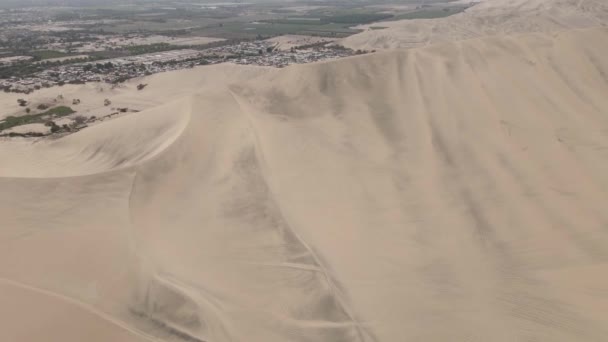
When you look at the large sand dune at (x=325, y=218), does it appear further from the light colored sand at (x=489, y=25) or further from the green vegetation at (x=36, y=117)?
the light colored sand at (x=489, y=25)

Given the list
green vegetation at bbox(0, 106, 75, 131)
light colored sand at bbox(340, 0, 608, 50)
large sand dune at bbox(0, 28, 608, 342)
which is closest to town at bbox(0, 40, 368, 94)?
light colored sand at bbox(340, 0, 608, 50)

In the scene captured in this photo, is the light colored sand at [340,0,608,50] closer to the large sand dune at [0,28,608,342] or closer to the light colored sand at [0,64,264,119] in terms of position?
the light colored sand at [0,64,264,119]

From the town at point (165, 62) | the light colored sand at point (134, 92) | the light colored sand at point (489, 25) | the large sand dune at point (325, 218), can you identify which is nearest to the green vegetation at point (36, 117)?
the light colored sand at point (134, 92)

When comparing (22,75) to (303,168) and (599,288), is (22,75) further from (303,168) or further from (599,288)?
(599,288)

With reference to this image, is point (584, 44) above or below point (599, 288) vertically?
above

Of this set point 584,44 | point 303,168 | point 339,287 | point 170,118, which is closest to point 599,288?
point 339,287
